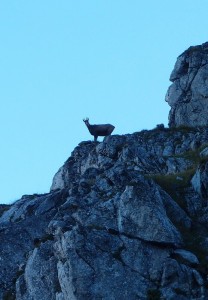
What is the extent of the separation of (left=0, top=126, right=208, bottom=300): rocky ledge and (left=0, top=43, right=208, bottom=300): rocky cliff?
4 centimetres

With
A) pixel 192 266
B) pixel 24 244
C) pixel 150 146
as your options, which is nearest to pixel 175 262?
pixel 192 266

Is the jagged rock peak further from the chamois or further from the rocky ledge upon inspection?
the rocky ledge

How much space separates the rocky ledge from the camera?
31.5 meters

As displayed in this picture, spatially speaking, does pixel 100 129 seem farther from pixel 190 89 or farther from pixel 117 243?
pixel 117 243

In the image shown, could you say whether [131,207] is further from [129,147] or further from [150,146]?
[150,146]

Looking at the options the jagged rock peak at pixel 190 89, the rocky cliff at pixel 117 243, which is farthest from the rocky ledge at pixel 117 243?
the jagged rock peak at pixel 190 89

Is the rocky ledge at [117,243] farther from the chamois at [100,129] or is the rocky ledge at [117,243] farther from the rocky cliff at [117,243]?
the chamois at [100,129]

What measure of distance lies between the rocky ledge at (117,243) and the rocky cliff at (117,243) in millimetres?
44

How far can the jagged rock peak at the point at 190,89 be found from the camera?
6631 centimetres

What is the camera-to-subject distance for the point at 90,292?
31.4m

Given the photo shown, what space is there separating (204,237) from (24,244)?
37.3 feet

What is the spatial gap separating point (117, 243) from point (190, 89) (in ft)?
123

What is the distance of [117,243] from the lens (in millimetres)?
33188

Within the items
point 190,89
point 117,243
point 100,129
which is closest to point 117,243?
point 117,243
